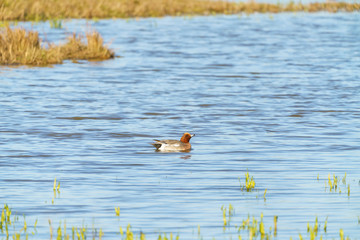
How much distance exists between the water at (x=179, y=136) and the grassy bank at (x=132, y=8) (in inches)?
589

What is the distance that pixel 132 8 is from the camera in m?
57.5

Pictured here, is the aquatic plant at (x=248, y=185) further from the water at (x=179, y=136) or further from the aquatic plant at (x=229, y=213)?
the aquatic plant at (x=229, y=213)

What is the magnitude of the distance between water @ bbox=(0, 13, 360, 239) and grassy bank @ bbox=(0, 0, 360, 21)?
14971 millimetres

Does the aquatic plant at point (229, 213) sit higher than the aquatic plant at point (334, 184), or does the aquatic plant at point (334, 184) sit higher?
the aquatic plant at point (229, 213)

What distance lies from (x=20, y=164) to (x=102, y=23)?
36.9 meters

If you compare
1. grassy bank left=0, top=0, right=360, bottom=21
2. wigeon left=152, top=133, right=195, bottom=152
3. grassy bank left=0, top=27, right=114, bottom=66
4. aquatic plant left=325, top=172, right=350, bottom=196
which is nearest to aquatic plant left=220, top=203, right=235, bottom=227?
aquatic plant left=325, top=172, right=350, bottom=196

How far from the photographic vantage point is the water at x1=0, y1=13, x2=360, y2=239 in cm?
917

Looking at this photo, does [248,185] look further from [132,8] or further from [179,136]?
[132,8]

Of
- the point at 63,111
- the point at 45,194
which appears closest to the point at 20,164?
the point at 45,194

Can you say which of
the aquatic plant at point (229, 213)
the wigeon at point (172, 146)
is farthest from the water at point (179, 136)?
the wigeon at point (172, 146)

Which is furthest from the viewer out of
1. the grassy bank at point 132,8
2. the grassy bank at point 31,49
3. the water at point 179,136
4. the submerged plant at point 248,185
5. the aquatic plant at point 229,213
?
the grassy bank at point 132,8

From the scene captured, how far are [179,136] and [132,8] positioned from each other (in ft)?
140

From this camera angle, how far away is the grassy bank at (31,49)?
28312 mm

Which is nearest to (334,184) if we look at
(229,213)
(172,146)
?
(229,213)
